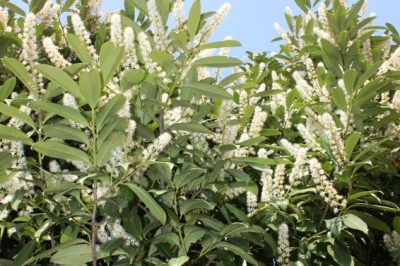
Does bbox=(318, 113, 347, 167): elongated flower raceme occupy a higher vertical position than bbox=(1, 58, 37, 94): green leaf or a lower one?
lower

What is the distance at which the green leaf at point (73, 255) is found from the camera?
1718mm

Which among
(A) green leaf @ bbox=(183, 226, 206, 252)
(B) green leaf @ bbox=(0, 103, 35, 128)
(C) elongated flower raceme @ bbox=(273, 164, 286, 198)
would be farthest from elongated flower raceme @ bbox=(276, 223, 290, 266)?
(B) green leaf @ bbox=(0, 103, 35, 128)

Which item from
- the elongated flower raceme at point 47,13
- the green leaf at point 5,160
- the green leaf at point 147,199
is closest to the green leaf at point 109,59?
the green leaf at point 147,199

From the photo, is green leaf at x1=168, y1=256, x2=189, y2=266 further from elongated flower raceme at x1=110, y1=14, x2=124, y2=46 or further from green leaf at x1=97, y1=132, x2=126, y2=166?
elongated flower raceme at x1=110, y1=14, x2=124, y2=46

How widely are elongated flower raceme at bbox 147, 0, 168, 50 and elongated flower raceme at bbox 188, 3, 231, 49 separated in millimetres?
98

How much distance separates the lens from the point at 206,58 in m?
1.88

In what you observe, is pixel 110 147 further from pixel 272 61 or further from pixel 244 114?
pixel 272 61

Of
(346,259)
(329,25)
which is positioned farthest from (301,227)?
(329,25)

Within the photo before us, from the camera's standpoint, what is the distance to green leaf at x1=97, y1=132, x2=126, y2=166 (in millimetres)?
1588

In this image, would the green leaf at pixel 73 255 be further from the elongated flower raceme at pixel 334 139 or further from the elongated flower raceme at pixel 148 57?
the elongated flower raceme at pixel 334 139

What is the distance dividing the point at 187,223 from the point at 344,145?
741mm

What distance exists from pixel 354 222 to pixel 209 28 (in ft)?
2.86

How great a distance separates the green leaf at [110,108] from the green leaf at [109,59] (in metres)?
0.07

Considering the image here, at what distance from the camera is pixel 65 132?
163 centimetres
